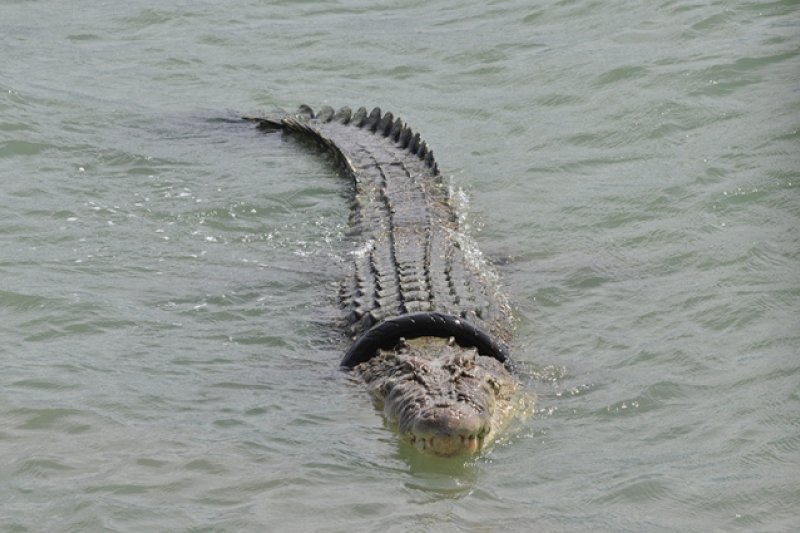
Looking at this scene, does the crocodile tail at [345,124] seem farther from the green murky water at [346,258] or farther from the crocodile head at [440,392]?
the crocodile head at [440,392]

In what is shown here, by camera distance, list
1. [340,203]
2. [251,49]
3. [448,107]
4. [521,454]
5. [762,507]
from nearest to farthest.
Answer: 1. [762,507]
2. [521,454]
3. [340,203]
4. [448,107]
5. [251,49]

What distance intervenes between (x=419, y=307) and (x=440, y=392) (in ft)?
3.41

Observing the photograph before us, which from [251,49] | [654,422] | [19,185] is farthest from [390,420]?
[251,49]

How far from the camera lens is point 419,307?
8.43 m

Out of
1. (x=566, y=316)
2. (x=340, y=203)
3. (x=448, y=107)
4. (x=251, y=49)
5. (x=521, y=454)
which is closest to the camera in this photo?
(x=521, y=454)

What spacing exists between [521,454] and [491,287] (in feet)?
6.85

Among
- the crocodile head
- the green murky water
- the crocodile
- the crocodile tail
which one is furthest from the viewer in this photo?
the crocodile tail

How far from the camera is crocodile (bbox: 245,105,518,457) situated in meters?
7.40

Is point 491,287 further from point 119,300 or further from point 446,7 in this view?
point 446,7

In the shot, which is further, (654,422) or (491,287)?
(491,287)

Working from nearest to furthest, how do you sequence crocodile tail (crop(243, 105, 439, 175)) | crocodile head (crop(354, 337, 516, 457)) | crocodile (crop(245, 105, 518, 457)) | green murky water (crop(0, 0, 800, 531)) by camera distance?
1. green murky water (crop(0, 0, 800, 531))
2. crocodile head (crop(354, 337, 516, 457))
3. crocodile (crop(245, 105, 518, 457))
4. crocodile tail (crop(243, 105, 439, 175))

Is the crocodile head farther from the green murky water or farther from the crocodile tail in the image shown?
the crocodile tail

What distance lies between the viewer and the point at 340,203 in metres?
10.8

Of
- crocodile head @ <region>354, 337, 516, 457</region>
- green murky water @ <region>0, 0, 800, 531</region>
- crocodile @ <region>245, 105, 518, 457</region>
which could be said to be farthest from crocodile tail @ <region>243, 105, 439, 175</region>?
crocodile head @ <region>354, 337, 516, 457</region>
